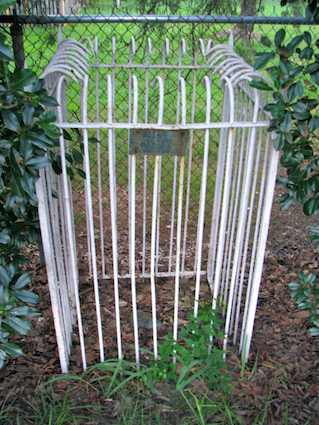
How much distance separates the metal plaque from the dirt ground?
1.21 m

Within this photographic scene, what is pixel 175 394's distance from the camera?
7.91ft

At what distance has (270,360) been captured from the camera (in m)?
2.65

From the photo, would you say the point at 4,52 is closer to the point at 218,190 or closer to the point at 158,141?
the point at 158,141

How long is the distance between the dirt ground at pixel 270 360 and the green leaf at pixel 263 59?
1486 millimetres

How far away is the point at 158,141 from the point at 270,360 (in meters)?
1.36

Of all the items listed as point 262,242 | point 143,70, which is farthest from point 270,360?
point 143,70

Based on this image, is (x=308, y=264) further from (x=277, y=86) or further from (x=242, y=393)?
(x=277, y=86)

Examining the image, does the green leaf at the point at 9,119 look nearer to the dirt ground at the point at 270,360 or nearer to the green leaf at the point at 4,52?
the green leaf at the point at 4,52

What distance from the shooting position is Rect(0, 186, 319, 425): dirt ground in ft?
7.89

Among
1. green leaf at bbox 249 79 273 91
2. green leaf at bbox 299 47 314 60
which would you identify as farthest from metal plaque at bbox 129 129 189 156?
green leaf at bbox 299 47 314 60

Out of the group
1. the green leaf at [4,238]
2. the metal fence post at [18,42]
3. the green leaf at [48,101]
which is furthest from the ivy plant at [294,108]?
the metal fence post at [18,42]

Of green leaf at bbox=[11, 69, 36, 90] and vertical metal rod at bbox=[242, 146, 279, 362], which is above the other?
green leaf at bbox=[11, 69, 36, 90]

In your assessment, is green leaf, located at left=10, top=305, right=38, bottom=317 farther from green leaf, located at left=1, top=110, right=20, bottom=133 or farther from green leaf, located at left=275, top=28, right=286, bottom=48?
green leaf, located at left=275, top=28, right=286, bottom=48

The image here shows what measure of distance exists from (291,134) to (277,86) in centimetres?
21
